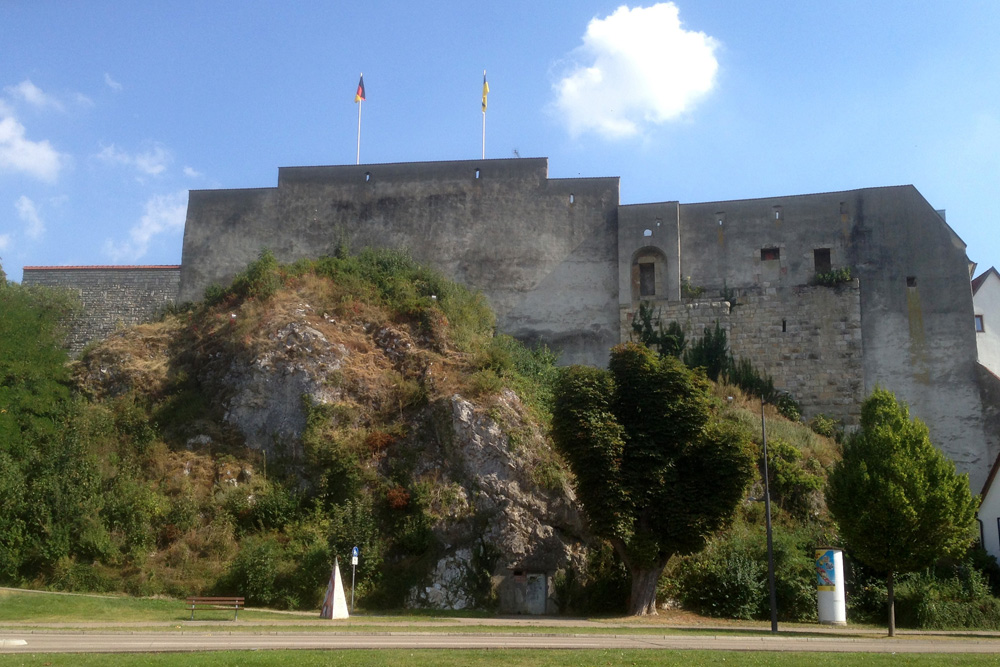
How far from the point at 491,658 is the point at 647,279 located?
76.7ft

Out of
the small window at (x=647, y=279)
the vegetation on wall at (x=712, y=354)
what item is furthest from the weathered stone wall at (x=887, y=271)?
the vegetation on wall at (x=712, y=354)

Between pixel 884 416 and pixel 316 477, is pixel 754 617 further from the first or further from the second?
pixel 316 477

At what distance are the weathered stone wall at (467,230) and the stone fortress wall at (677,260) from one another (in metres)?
0.06

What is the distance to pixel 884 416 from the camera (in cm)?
2428

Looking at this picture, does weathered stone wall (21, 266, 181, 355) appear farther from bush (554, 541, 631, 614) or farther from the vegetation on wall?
bush (554, 541, 631, 614)

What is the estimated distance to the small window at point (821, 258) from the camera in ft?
114

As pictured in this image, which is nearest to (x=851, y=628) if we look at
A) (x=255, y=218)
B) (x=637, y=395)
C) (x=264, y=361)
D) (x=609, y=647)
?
(x=637, y=395)

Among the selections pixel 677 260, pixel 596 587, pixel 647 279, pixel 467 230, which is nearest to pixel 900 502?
pixel 596 587

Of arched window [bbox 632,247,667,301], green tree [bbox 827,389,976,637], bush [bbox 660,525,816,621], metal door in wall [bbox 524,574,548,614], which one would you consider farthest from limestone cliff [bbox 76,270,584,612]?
arched window [bbox 632,247,667,301]

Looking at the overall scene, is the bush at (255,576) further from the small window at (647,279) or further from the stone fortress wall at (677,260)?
the small window at (647,279)

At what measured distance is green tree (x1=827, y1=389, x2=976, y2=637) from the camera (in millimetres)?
21859

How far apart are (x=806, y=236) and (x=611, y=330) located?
7941mm

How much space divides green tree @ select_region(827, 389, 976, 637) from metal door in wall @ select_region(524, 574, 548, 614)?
7896 millimetres

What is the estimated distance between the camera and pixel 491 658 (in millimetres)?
14305
